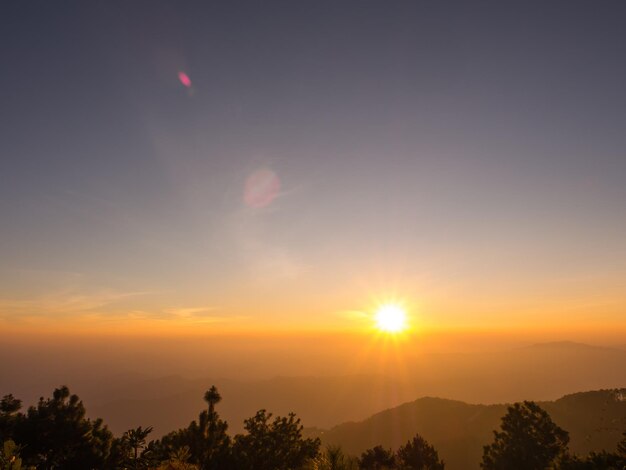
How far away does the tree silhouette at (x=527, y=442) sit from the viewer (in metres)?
32.3

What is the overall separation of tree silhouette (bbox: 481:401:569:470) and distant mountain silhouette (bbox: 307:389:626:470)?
31.3 meters

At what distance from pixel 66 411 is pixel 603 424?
118315mm

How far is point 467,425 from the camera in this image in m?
123

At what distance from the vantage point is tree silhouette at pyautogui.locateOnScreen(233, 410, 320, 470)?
86.7 ft

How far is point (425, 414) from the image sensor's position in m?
154

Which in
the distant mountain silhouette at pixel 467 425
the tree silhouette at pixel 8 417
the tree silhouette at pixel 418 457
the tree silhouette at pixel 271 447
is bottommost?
the distant mountain silhouette at pixel 467 425

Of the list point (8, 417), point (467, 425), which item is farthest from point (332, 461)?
point (467, 425)

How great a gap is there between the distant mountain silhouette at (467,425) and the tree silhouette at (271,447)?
173ft

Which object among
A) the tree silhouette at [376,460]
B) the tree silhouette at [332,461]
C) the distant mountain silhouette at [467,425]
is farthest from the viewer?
the distant mountain silhouette at [467,425]

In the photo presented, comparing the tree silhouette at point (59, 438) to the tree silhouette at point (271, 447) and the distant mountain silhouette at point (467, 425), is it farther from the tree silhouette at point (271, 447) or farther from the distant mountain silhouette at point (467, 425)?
the distant mountain silhouette at point (467, 425)

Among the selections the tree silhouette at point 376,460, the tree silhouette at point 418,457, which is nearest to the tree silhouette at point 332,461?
the tree silhouette at point 376,460

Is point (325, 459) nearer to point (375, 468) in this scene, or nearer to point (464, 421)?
point (375, 468)

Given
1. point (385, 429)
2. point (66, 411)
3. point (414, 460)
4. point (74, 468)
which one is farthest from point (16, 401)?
point (385, 429)

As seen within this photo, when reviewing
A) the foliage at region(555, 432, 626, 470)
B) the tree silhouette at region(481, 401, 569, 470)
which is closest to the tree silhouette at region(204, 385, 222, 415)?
the foliage at region(555, 432, 626, 470)
